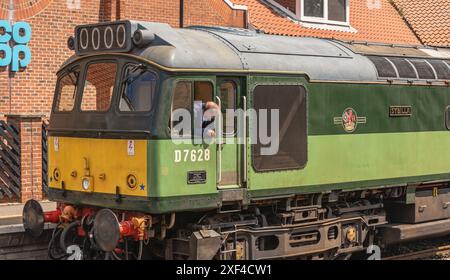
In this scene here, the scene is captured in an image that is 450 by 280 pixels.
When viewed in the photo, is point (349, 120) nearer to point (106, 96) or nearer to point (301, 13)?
point (106, 96)

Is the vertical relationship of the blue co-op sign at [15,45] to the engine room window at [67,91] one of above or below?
above

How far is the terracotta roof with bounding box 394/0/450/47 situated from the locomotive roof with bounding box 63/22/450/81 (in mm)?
14885

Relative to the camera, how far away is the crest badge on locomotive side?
10.9 m

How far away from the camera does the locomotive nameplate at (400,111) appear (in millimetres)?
11562

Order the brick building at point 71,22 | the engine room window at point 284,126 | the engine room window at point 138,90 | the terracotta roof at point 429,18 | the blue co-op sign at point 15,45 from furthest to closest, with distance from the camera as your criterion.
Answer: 1. the terracotta roof at point 429,18
2. the blue co-op sign at point 15,45
3. the brick building at point 71,22
4. the engine room window at point 284,126
5. the engine room window at point 138,90

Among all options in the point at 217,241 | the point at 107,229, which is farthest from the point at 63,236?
the point at 217,241

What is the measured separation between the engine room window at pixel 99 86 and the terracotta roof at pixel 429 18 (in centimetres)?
1809

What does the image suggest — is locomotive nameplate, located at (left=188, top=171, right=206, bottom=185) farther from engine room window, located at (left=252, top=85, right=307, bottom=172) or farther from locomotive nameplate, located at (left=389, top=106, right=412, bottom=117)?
locomotive nameplate, located at (left=389, top=106, right=412, bottom=117)

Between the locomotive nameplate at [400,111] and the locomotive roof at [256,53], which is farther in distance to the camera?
the locomotive nameplate at [400,111]

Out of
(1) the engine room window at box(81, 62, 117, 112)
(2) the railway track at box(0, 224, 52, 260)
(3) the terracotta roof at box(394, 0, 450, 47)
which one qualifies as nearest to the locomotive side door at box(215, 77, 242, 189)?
(1) the engine room window at box(81, 62, 117, 112)

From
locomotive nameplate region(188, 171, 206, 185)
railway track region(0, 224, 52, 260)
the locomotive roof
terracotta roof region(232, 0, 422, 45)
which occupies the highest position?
terracotta roof region(232, 0, 422, 45)

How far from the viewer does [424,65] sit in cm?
1238

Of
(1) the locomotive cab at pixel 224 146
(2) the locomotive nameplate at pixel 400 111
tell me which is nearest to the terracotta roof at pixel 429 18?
(2) the locomotive nameplate at pixel 400 111

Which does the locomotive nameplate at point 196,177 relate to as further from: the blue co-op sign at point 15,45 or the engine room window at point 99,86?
the blue co-op sign at point 15,45
